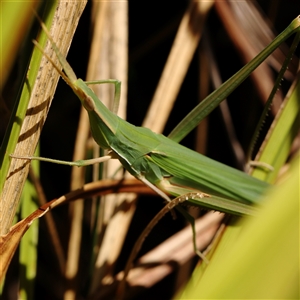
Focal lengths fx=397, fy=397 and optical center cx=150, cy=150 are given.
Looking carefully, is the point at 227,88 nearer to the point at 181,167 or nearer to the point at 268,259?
the point at 181,167

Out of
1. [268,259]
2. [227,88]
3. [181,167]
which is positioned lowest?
[268,259]

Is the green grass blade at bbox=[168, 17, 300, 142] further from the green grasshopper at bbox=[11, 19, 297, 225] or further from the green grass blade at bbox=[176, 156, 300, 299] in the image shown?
the green grass blade at bbox=[176, 156, 300, 299]

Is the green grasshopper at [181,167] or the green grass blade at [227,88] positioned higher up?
the green grass blade at [227,88]

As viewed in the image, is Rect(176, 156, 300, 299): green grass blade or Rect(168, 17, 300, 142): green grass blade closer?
Rect(176, 156, 300, 299): green grass blade

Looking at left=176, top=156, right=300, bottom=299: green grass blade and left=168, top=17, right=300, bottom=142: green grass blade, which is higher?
left=168, top=17, right=300, bottom=142: green grass blade

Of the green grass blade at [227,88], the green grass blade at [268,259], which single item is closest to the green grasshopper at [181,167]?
the green grass blade at [227,88]

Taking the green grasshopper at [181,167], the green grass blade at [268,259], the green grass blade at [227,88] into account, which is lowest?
the green grass blade at [268,259]

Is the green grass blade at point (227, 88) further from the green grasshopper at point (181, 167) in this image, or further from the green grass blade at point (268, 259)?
the green grass blade at point (268, 259)

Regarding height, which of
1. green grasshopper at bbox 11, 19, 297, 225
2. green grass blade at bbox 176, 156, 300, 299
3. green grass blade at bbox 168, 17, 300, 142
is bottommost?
green grass blade at bbox 176, 156, 300, 299

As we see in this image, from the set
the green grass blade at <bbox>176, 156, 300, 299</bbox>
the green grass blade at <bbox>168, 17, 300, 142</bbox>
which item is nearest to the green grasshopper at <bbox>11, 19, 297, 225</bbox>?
the green grass blade at <bbox>168, 17, 300, 142</bbox>

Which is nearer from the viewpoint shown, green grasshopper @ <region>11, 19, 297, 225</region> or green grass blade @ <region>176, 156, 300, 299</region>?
green grass blade @ <region>176, 156, 300, 299</region>

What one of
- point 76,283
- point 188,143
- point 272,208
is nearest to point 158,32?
point 188,143

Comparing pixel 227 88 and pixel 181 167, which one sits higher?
pixel 227 88

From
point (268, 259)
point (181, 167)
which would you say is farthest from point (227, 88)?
point (268, 259)
